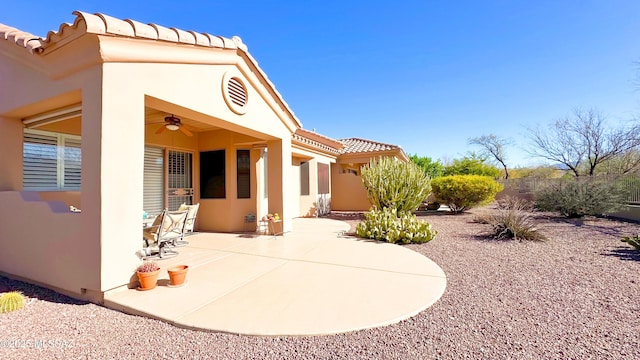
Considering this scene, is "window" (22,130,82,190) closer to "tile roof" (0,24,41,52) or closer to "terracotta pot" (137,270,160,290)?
"tile roof" (0,24,41,52)

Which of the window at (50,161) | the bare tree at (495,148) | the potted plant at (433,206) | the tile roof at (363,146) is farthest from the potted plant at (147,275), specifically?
the bare tree at (495,148)

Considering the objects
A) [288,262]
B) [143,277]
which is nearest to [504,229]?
[288,262]

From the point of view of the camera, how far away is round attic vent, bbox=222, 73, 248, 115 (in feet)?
20.3

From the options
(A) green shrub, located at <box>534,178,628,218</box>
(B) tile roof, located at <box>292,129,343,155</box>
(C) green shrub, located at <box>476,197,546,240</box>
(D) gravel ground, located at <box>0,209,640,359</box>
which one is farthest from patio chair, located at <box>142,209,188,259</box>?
(A) green shrub, located at <box>534,178,628,218</box>

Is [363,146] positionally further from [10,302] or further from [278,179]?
[10,302]

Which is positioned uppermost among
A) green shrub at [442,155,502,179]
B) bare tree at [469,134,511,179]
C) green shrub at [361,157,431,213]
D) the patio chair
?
bare tree at [469,134,511,179]

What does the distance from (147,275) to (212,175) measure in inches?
221

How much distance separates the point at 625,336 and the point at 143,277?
627 cm

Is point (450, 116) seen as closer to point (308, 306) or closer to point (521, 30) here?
point (521, 30)

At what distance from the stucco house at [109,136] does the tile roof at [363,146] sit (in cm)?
825

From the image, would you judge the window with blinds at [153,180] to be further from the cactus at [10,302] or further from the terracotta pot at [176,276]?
the terracotta pot at [176,276]

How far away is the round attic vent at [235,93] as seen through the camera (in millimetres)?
6198

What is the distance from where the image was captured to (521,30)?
1025 centimetres

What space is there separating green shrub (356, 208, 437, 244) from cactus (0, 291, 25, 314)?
7.39 m
